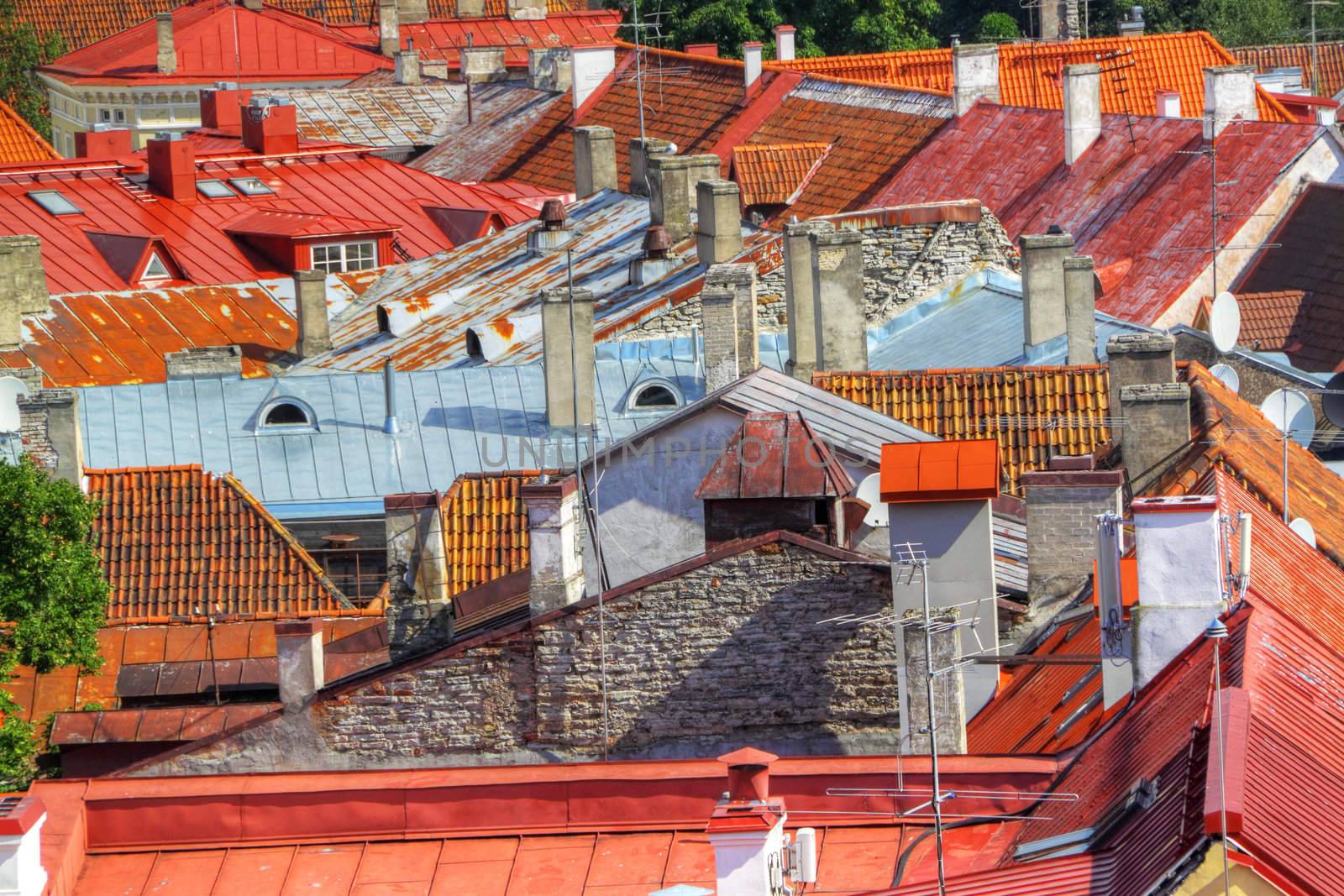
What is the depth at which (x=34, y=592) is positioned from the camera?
2717 cm

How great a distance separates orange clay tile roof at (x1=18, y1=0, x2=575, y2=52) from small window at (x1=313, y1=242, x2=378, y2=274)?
3591 centimetres

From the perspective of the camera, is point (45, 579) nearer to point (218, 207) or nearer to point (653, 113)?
point (218, 207)

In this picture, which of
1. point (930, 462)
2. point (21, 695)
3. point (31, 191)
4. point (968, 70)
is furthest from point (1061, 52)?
point (930, 462)

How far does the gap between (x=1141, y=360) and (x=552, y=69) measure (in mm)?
35541

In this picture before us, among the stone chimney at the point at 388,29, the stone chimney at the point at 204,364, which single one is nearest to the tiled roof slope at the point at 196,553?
the stone chimney at the point at 204,364

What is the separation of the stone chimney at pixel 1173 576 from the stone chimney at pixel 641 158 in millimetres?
25948

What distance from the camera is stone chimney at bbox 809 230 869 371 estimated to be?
32.5m

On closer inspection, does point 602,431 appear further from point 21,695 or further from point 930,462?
point 930,462

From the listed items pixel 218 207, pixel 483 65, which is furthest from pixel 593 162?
pixel 483 65

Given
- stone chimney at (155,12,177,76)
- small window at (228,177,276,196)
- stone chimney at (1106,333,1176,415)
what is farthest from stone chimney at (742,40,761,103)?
stone chimney at (1106,333,1176,415)

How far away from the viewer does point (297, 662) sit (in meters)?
21.2

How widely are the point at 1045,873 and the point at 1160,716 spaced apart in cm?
204

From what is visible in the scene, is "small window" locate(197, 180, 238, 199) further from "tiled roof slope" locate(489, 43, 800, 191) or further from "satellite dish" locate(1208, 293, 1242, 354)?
"satellite dish" locate(1208, 293, 1242, 354)

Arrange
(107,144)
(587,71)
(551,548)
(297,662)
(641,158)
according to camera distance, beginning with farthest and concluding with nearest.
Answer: (587,71) < (107,144) < (641,158) < (551,548) < (297,662)
